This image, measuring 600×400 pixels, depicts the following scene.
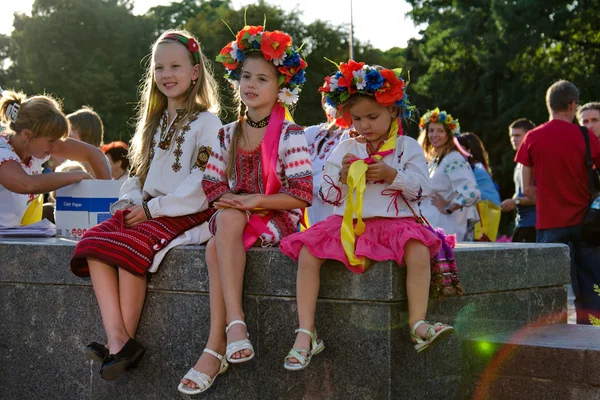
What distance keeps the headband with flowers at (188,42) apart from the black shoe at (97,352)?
178 centimetres

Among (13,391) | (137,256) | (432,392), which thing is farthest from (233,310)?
(13,391)

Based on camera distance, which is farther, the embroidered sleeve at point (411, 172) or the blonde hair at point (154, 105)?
the blonde hair at point (154, 105)

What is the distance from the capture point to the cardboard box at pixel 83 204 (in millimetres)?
6516

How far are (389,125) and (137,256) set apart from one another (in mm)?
1499

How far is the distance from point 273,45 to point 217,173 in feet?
2.40

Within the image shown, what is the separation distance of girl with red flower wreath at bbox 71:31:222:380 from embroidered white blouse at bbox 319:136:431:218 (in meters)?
0.77

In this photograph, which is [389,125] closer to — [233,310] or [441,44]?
[233,310]

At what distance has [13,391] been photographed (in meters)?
6.09

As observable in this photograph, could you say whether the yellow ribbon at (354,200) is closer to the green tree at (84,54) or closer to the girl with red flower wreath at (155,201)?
the girl with red flower wreath at (155,201)

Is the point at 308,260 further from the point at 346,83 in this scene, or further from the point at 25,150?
the point at 25,150

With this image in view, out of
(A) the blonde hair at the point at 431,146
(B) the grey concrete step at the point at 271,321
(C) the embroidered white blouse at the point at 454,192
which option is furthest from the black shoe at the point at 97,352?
(A) the blonde hair at the point at 431,146

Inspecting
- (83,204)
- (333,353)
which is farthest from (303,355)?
(83,204)

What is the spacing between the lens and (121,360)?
516 cm

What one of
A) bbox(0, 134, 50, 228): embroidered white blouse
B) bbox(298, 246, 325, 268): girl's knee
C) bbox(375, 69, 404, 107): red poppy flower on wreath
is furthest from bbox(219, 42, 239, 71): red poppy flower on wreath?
bbox(0, 134, 50, 228): embroidered white blouse
